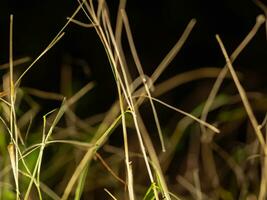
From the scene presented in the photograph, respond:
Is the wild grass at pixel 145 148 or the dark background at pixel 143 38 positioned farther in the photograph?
the dark background at pixel 143 38

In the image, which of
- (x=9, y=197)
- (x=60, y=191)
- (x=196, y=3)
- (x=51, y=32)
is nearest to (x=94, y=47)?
(x=51, y=32)

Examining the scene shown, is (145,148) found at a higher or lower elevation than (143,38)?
lower

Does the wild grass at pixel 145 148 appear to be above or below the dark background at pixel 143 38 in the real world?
below

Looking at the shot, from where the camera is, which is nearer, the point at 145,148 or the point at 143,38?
the point at 145,148

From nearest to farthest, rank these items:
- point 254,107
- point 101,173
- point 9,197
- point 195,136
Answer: point 9,197 < point 101,173 < point 195,136 < point 254,107

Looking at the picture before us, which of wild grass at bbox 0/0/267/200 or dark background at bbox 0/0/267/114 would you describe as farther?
dark background at bbox 0/0/267/114

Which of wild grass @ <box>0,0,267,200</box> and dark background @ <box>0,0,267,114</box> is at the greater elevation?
dark background @ <box>0,0,267,114</box>

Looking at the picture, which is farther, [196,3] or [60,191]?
[196,3]

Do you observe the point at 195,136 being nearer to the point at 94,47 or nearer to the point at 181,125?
the point at 181,125
